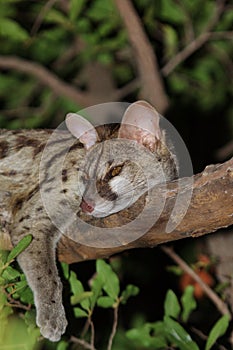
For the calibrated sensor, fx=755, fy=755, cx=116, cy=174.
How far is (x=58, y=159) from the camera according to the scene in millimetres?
3037

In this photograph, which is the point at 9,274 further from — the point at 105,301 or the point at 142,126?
the point at 142,126

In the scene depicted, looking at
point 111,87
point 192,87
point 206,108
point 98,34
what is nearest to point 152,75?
point 98,34

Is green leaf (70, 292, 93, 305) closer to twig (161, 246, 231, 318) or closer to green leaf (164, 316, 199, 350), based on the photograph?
green leaf (164, 316, 199, 350)

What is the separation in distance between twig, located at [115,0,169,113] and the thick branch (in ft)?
5.14

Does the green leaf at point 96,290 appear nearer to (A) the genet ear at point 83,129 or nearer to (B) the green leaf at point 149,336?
(B) the green leaf at point 149,336

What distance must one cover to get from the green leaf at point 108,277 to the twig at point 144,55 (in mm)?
1376

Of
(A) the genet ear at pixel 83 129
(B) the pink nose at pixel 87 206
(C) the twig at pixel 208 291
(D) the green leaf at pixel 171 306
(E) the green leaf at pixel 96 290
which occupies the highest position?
(A) the genet ear at pixel 83 129

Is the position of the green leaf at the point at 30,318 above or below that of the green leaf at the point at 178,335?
above

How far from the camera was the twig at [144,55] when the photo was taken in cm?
A: 392

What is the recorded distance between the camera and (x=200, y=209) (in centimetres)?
233

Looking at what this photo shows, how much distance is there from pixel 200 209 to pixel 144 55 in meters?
1.84

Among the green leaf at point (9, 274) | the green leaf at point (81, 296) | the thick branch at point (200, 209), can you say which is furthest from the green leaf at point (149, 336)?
the green leaf at point (9, 274)

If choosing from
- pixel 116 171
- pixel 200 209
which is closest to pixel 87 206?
pixel 116 171

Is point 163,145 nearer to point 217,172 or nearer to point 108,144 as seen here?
point 108,144
